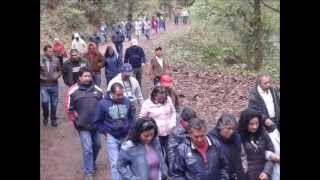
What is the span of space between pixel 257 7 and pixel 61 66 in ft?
11.5

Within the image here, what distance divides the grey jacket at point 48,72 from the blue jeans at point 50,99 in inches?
2.8

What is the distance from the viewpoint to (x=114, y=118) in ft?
18.6

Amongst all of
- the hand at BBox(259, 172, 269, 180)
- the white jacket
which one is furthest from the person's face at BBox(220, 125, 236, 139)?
the white jacket

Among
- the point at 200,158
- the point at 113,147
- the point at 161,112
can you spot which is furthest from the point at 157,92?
the point at 200,158

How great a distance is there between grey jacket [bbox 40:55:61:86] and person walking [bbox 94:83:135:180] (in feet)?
5.05

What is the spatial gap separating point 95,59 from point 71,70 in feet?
1.62

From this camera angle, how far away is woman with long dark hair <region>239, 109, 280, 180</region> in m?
5.55

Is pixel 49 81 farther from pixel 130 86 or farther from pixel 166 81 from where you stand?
pixel 166 81

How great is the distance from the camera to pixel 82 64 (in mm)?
7105

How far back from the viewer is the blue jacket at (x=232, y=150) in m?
5.39

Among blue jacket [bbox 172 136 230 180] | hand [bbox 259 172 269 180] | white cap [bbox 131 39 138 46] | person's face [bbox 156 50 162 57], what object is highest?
white cap [bbox 131 39 138 46]

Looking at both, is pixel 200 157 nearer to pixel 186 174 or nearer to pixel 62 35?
pixel 186 174

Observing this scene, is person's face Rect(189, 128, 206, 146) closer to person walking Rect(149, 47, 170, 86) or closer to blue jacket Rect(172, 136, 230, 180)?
blue jacket Rect(172, 136, 230, 180)
